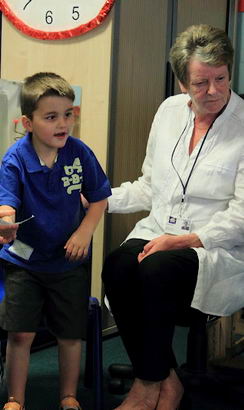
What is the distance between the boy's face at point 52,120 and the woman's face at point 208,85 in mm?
385

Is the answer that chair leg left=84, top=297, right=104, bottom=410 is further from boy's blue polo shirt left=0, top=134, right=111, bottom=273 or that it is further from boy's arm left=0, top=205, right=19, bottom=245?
boy's arm left=0, top=205, right=19, bottom=245

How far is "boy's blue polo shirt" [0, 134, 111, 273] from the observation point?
1697 mm

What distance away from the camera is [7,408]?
5.56 ft

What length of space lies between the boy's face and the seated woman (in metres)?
0.39

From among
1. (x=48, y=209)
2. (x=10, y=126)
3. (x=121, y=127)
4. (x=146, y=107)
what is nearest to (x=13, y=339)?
(x=48, y=209)

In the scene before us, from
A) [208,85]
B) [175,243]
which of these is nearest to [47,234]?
[175,243]

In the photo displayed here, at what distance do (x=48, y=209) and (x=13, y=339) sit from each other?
366mm

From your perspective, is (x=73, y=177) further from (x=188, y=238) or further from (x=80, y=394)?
(x=80, y=394)

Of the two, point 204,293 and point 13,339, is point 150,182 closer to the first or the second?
point 204,293

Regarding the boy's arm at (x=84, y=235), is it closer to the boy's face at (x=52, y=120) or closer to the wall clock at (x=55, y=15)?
the boy's face at (x=52, y=120)

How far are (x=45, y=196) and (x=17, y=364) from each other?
1.50 feet

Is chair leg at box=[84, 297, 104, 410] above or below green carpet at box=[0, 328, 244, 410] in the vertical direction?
above

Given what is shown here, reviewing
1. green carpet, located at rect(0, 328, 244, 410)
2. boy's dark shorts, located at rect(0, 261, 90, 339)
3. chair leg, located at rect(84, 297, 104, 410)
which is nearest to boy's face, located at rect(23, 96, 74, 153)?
boy's dark shorts, located at rect(0, 261, 90, 339)

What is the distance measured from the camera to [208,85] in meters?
1.84
